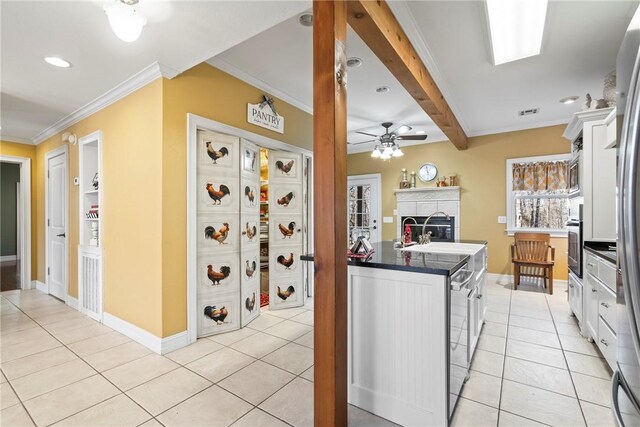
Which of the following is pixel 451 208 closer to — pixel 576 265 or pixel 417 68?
pixel 576 265

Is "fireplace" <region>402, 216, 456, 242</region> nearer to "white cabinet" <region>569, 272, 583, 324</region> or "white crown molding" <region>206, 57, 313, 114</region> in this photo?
"white cabinet" <region>569, 272, 583, 324</region>

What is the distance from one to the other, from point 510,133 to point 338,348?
5261mm

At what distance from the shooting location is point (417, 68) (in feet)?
8.64

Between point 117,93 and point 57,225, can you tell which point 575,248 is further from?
point 57,225

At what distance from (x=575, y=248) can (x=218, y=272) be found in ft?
12.0

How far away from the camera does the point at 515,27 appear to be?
7.61ft

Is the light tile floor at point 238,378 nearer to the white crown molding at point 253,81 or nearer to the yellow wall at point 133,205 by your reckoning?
the yellow wall at point 133,205

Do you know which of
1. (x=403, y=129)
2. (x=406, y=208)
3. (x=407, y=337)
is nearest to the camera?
(x=407, y=337)

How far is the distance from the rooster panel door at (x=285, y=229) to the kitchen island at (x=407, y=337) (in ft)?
6.53

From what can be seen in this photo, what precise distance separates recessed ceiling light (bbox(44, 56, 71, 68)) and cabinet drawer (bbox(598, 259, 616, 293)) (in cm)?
444

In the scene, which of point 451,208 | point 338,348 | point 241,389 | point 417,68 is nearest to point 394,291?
point 338,348

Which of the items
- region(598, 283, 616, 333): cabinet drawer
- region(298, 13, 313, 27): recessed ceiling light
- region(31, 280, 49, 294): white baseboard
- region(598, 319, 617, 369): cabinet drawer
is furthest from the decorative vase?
region(31, 280, 49, 294): white baseboard

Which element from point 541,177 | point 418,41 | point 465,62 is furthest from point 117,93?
point 541,177

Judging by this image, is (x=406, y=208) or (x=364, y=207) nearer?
(x=406, y=208)
